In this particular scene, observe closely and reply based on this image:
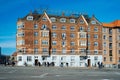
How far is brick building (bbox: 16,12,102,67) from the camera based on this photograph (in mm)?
106375

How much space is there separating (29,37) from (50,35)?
758cm

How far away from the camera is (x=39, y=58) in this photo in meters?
107

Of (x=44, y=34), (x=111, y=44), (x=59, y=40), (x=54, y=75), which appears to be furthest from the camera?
(x=111, y=44)

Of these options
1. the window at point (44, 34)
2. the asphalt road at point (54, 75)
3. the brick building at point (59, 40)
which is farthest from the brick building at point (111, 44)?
the asphalt road at point (54, 75)

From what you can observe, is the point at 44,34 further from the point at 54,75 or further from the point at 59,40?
the point at 54,75

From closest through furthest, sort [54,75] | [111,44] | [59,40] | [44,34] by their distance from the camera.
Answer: [54,75] < [44,34] < [59,40] < [111,44]

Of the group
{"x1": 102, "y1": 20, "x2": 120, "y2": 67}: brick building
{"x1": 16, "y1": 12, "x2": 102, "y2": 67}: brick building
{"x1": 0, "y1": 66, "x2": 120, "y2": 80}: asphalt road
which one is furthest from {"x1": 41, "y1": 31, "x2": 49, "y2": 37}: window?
{"x1": 0, "y1": 66, "x2": 120, "y2": 80}: asphalt road

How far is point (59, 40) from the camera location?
11006 cm

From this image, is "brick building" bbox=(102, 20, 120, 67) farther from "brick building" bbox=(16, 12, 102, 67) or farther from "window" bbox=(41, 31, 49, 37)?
"window" bbox=(41, 31, 49, 37)

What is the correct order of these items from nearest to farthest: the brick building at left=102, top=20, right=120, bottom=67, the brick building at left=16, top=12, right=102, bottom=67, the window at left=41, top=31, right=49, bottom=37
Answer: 1. the brick building at left=16, top=12, right=102, bottom=67
2. the window at left=41, top=31, right=49, bottom=37
3. the brick building at left=102, top=20, right=120, bottom=67

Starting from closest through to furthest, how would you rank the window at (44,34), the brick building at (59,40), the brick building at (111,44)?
the brick building at (59,40)
the window at (44,34)
the brick building at (111,44)

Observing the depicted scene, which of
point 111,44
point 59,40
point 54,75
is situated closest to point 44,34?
point 59,40

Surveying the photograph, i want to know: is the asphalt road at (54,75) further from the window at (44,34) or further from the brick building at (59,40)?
the window at (44,34)

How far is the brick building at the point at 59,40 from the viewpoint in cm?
10638
